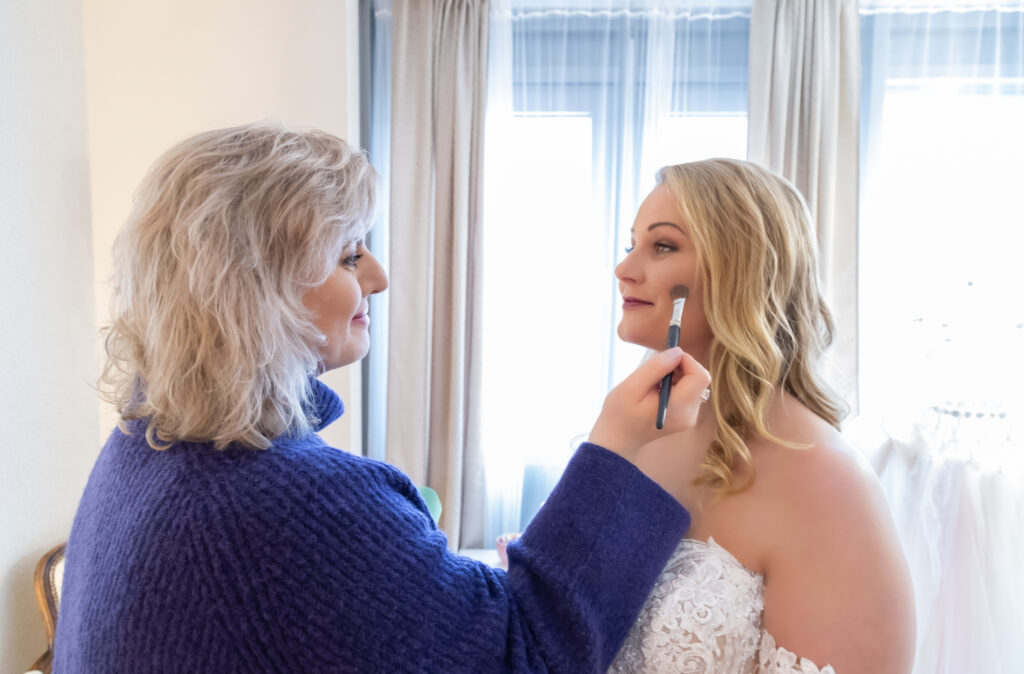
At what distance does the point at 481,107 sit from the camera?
7.45 feet

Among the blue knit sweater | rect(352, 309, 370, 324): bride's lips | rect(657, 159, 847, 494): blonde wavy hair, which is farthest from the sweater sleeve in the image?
rect(657, 159, 847, 494): blonde wavy hair

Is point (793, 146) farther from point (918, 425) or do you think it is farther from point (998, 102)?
point (918, 425)

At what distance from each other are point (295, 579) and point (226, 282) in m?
0.31

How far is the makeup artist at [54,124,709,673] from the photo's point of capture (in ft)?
2.00

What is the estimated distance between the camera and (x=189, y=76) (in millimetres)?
1943

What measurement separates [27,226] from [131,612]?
54.6 inches

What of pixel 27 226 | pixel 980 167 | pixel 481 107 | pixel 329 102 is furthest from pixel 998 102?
pixel 27 226

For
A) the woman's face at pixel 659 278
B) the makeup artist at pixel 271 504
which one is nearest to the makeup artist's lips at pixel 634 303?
the woman's face at pixel 659 278

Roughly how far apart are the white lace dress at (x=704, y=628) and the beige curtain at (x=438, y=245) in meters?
1.39

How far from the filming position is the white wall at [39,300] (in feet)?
5.02

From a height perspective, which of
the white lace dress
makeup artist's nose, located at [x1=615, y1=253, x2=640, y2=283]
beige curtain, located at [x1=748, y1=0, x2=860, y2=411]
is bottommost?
the white lace dress

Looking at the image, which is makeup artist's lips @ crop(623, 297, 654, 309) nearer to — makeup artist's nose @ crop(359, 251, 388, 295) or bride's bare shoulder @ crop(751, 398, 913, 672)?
bride's bare shoulder @ crop(751, 398, 913, 672)

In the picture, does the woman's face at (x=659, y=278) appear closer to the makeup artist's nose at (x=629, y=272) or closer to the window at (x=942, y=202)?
the makeup artist's nose at (x=629, y=272)

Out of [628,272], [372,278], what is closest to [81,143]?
[372,278]
